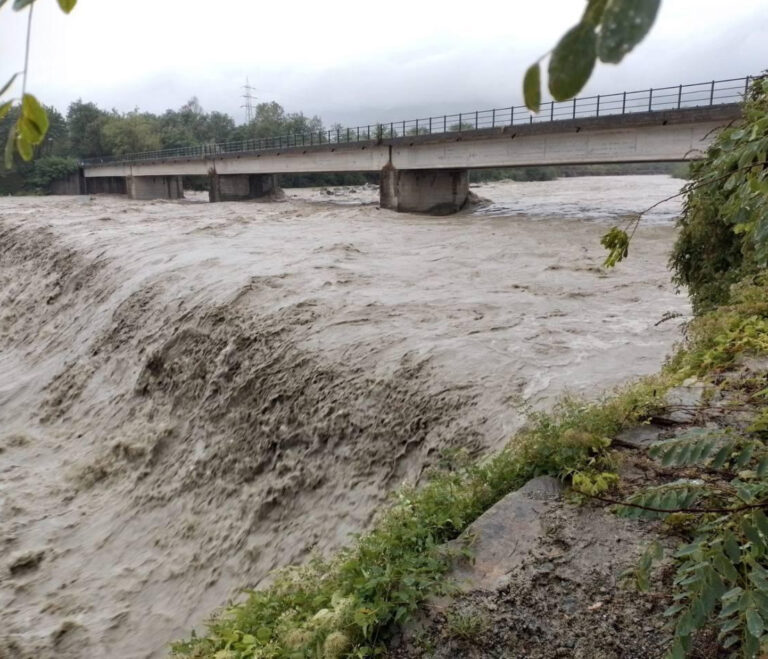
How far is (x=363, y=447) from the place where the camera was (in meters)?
6.98

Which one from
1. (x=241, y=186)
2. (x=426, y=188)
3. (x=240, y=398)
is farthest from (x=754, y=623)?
(x=241, y=186)

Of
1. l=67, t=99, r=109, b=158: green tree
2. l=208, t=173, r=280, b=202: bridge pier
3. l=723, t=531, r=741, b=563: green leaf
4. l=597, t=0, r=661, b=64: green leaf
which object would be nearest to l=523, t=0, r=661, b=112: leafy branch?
l=597, t=0, r=661, b=64: green leaf

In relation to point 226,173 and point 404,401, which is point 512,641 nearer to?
point 404,401

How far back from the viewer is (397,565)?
369 centimetres

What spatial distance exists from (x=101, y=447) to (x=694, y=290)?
8034 mm

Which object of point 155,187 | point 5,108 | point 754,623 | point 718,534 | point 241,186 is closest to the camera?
point 5,108

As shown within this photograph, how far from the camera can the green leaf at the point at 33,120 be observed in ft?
3.49

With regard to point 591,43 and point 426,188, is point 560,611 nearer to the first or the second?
point 591,43

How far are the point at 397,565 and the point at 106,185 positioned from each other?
67.4m

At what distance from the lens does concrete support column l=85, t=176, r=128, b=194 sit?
6269cm

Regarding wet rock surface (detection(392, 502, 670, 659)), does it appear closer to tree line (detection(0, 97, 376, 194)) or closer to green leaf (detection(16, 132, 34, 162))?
green leaf (detection(16, 132, 34, 162))

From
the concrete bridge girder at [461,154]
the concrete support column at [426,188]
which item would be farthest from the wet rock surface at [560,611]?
the concrete support column at [426,188]

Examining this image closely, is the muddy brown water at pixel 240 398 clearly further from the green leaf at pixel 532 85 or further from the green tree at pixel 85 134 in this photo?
the green tree at pixel 85 134

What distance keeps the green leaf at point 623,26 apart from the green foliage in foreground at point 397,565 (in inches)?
120
